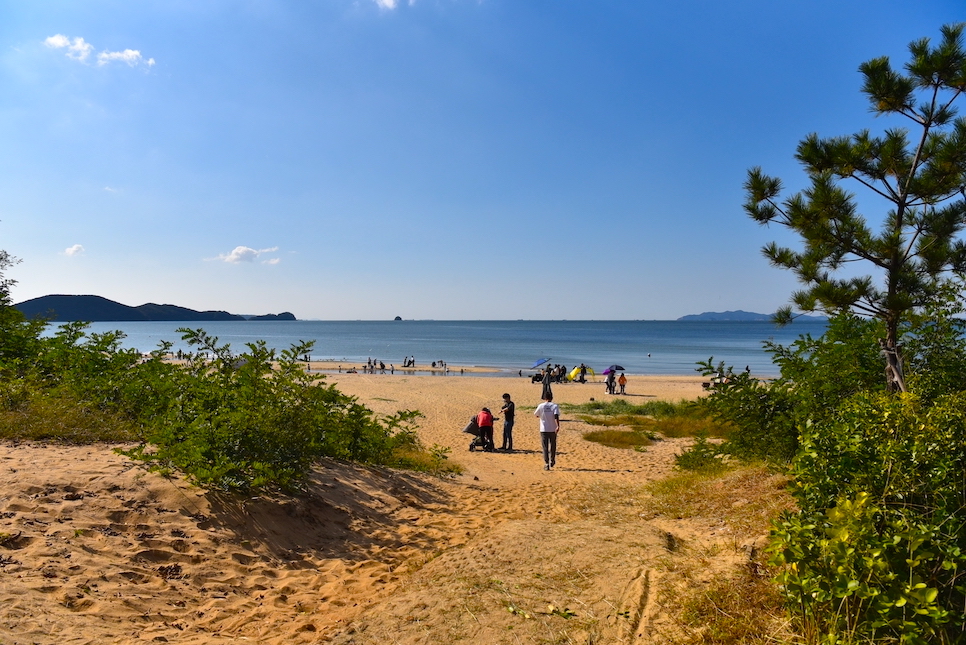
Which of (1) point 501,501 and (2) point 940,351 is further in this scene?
(1) point 501,501

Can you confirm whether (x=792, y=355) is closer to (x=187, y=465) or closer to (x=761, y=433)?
(x=761, y=433)

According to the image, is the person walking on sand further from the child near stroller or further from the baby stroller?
the baby stroller

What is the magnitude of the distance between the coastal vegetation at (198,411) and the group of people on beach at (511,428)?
2292 mm

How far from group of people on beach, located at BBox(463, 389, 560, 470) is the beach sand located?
12.7ft

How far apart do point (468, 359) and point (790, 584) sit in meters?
62.5

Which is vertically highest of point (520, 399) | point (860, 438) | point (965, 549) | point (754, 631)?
point (860, 438)

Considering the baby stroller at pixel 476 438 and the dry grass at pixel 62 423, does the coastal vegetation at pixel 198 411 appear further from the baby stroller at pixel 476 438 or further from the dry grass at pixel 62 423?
the baby stroller at pixel 476 438

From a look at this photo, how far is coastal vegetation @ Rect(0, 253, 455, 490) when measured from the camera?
647 cm

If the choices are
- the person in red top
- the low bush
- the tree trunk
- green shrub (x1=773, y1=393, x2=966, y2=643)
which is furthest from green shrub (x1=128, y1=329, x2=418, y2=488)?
the low bush

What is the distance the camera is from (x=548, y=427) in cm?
1221

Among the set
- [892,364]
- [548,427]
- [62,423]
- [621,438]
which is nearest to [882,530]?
[892,364]

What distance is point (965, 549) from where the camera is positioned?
275 cm

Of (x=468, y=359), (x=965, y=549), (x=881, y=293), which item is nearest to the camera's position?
(x=965, y=549)

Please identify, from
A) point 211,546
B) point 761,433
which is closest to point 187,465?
point 211,546
